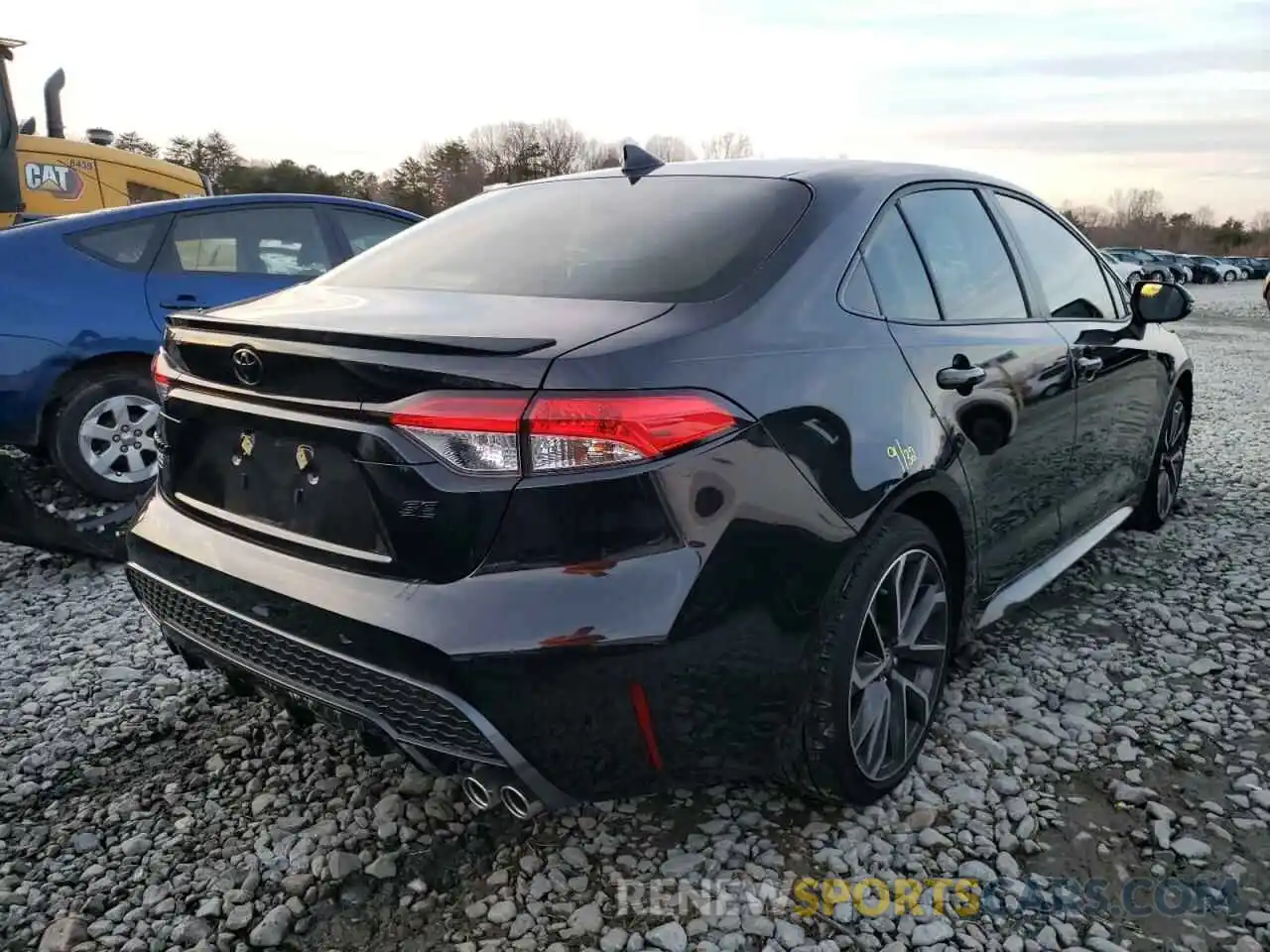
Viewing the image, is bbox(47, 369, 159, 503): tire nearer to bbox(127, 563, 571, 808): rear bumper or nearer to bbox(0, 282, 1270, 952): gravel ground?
bbox(0, 282, 1270, 952): gravel ground

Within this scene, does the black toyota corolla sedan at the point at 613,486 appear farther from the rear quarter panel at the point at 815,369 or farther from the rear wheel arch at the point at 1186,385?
the rear wheel arch at the point at 1186,385

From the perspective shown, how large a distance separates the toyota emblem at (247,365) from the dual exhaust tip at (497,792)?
92cm

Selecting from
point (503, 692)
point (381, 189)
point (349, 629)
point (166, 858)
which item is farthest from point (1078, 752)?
point (381, 189)

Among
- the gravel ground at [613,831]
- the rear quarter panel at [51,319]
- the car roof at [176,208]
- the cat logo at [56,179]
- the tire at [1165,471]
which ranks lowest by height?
the gravel ground at [613,831]

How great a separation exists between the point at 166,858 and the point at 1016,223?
3141 mm

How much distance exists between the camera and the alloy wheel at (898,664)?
2299mm

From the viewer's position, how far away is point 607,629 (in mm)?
1779

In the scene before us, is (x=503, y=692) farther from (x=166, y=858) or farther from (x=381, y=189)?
(x=381, y=189)

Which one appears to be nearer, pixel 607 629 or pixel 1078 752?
pixel 607 629

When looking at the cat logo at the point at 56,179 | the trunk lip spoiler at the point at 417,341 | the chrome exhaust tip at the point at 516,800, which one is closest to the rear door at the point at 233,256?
the trunk lip spoiler at the point at 417,341

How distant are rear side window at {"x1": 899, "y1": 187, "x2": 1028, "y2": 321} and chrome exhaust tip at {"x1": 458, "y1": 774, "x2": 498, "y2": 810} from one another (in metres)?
1.72

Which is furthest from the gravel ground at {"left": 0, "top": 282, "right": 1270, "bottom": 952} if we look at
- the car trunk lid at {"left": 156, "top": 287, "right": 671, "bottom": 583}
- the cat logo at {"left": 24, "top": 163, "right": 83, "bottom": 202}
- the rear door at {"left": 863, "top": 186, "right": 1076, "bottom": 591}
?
the cat logo at {"left": 24, "top": 163, "right": 83, "bottom": 202}

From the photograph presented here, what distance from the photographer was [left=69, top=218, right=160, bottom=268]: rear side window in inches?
182

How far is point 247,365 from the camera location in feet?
6.71
